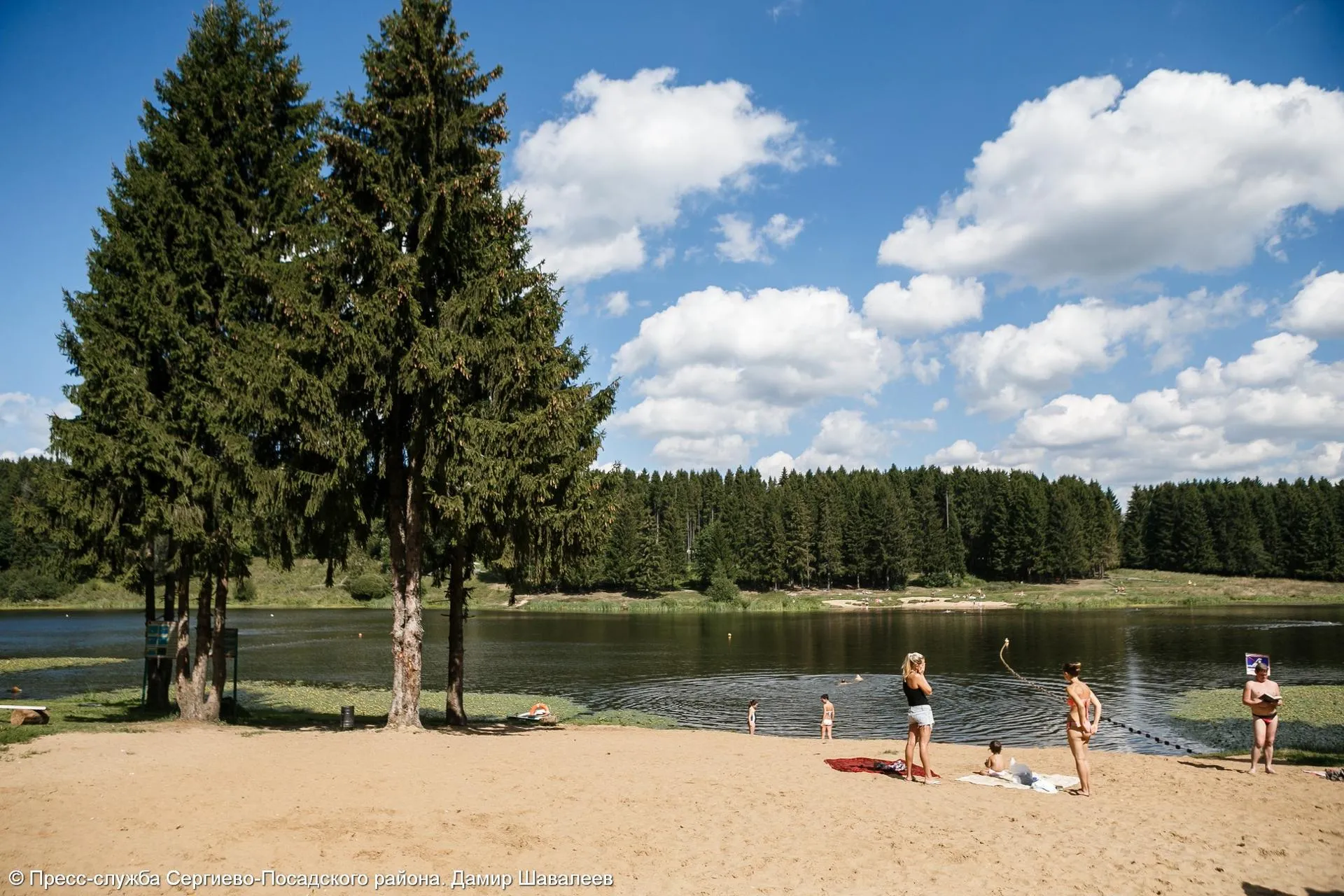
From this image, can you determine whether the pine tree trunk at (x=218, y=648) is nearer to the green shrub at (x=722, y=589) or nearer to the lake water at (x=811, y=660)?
the lake water at (x=811, y=660)

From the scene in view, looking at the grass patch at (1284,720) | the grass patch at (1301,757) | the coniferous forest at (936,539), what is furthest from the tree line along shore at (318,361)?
the coniferous forest at (936,539)

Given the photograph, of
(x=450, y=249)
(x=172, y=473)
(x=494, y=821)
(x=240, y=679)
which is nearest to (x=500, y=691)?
(x=240, y=679)

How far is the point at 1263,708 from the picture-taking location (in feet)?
53.1

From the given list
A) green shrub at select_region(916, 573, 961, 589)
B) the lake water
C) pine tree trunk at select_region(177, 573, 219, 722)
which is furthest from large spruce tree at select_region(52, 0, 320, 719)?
green shrub at select_region(916, 573, 961, 589)

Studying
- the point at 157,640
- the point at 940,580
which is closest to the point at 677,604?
the point at 940,580

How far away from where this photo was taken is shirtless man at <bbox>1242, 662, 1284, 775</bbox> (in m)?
16.1

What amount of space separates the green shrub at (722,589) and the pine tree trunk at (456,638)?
295ft

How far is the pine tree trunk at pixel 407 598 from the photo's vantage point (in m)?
18.6

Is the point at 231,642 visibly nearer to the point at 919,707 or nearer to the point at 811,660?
the point at 919,707

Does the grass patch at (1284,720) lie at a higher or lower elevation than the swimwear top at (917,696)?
lower

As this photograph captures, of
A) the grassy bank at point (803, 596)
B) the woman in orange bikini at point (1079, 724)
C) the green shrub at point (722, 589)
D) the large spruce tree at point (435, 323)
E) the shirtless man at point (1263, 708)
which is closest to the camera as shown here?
the woman in orange bikini at point (1079, 724)

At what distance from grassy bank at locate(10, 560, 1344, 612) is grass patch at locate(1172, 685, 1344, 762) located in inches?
2839

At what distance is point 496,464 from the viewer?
58.2ft

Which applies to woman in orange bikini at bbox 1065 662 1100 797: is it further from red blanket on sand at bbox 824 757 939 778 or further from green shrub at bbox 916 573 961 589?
green shrub at bbox 916 573 961 589
